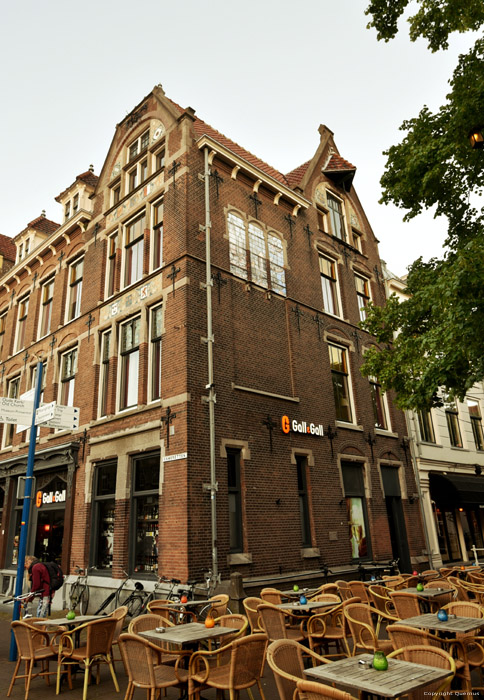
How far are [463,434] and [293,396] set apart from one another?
11.7 metres

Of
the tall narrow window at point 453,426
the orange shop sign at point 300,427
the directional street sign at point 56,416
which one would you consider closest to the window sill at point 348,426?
the orange shop sign at point 300,427

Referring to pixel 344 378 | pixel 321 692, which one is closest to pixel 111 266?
pixel 344 378

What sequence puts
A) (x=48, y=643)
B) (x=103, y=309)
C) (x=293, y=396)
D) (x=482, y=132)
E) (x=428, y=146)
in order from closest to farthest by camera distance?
(x=48, y=643), (x=482, y=132), (x=428, y=146), (x=293, y=396), (x=103, y=309)

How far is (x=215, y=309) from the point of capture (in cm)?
1286

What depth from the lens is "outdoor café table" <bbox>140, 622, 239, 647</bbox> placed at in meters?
5.54

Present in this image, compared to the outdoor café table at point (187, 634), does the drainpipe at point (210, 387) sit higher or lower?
higher

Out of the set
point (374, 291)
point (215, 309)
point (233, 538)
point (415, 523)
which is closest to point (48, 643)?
point (233, 538)

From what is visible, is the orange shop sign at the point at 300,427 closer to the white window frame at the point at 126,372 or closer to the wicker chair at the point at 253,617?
the white window frame at the point at 126,372

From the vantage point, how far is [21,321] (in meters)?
21.4

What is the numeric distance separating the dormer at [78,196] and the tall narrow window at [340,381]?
400 inches

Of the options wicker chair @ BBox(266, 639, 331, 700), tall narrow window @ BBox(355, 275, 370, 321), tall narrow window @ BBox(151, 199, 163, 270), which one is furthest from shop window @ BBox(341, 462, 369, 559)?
wicker chair @ BBox(266, 639, 331, 700)

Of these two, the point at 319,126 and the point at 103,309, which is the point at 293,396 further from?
the point at 319,126

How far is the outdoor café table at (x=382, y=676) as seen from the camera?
3.58 meters

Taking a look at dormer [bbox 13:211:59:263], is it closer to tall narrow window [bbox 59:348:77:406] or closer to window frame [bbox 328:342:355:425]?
tall narrow window [bbox 59:348:77:406]
